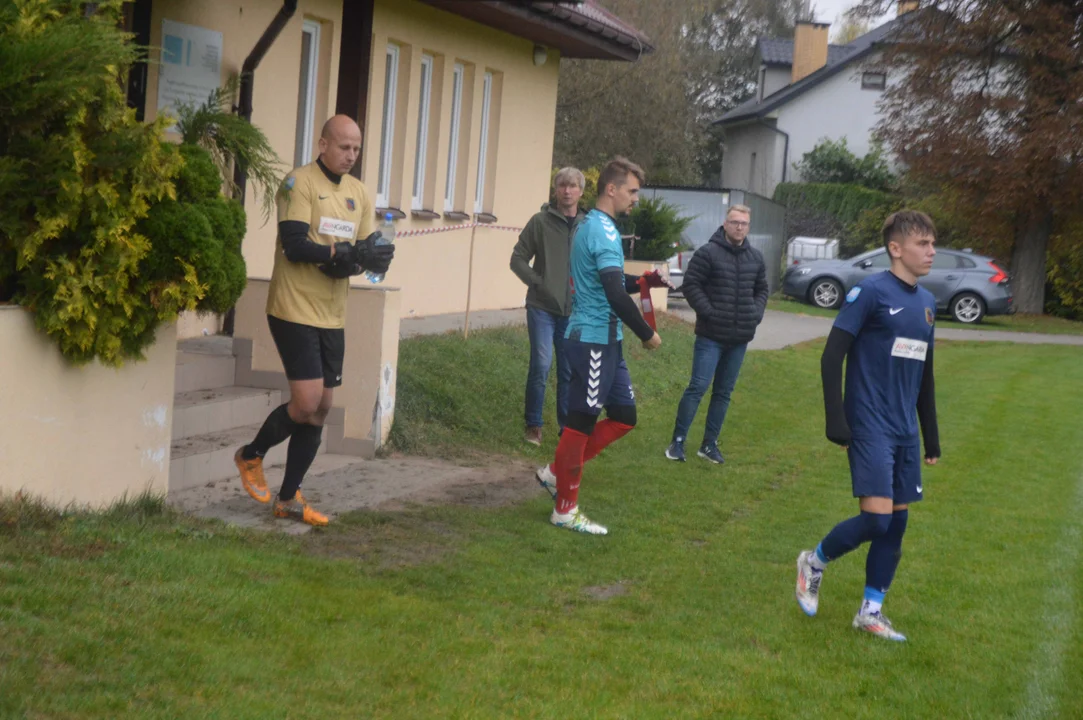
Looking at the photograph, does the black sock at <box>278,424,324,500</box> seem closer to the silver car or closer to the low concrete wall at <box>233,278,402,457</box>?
the low concrete wall at <box>233,278,402,457</box>

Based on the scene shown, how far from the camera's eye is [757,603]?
6.30 m

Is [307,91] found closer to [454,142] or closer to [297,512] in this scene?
[454,142]

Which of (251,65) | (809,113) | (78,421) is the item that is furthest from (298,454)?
(809,113)

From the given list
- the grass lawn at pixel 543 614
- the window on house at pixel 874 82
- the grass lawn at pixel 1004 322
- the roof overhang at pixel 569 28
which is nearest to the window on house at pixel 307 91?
the roof overhang at pixel 569 28

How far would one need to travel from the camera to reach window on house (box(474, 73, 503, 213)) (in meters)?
16.6

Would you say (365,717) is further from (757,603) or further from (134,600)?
(757,603)

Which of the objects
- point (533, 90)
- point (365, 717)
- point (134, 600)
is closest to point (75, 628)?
point (134, 600)

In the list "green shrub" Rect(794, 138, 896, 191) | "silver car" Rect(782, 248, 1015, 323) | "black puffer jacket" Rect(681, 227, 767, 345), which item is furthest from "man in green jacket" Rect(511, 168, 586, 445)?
"green shrub" Rect(794, 138, 896, 191)

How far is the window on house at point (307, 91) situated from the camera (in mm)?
12438

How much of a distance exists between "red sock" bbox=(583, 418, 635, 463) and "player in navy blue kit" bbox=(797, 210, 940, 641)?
83.0 inches

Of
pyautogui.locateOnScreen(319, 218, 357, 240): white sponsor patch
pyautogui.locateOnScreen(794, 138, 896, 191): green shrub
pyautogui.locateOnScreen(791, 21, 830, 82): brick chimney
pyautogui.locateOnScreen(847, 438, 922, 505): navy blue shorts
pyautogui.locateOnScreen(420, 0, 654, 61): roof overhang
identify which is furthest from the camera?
pyautogui.locateOnScreen(791, 21, 830, 82): brick chimney

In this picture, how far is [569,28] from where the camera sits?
48.7 feet

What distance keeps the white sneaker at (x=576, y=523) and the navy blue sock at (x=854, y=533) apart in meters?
1.72

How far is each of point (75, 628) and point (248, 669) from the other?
25.7 inches
